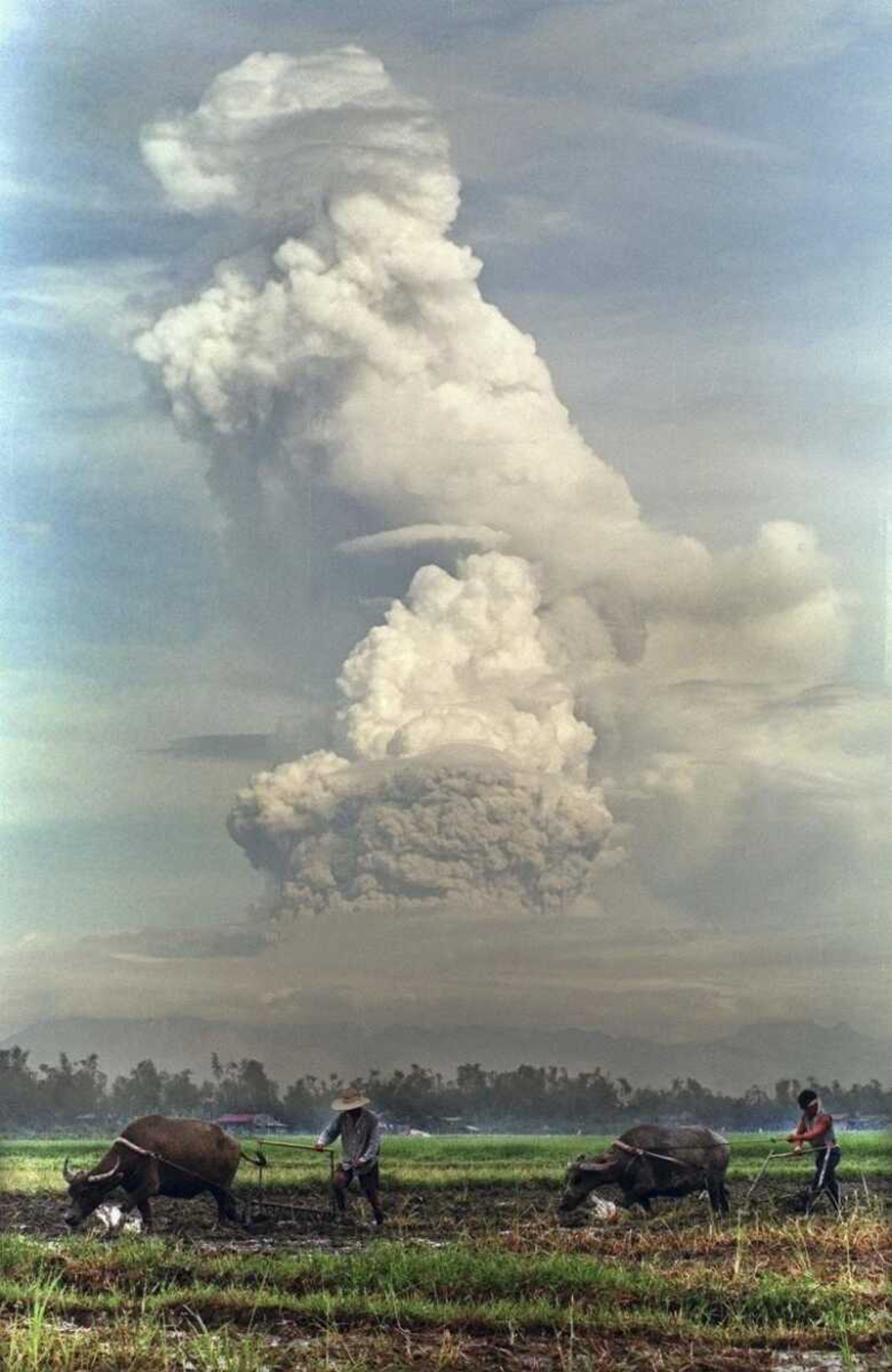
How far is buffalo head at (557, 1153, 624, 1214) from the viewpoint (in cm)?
1217

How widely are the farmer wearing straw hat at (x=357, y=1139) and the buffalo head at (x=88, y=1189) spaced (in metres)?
1.29

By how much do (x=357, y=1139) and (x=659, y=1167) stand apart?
204cm

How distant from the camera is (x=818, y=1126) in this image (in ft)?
38.5

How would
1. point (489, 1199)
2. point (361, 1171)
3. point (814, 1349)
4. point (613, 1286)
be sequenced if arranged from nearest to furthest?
point (814, 1349) < point (613, 1286) < point (361, 1171) < point (489, 1199)

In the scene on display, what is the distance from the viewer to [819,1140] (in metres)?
11.8

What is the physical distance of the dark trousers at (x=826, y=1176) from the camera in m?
11.9

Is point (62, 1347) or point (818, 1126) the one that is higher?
point (818, 1126)

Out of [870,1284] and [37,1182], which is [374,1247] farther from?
[37,1182]

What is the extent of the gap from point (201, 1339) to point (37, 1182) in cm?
632

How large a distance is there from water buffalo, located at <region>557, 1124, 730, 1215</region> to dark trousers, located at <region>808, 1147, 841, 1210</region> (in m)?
0.58

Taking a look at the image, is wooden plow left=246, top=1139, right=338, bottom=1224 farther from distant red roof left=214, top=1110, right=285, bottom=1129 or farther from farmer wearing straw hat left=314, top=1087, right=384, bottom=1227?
distant red roof left=214, top=1110, right=285, bottom=1129

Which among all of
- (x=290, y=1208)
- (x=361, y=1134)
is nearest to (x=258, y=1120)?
(x=290, y=1208)

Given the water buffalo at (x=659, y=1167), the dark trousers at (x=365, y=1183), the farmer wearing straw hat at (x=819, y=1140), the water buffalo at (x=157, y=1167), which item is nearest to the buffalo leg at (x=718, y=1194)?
the water buffalo at (x=659, y=1167)

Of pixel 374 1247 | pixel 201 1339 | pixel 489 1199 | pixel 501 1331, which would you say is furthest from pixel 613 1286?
pixel 489 1199
